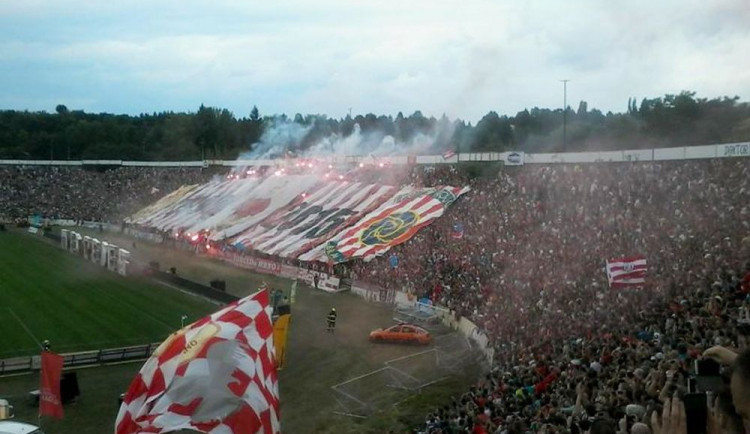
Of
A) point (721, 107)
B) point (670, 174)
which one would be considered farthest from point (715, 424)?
point (721, 107)

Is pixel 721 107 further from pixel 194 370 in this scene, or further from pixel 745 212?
pixel 194 370

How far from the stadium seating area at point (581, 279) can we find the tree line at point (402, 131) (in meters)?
20.0

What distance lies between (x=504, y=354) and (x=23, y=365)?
14.4 metres

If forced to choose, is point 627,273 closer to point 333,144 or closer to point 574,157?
point 574,157

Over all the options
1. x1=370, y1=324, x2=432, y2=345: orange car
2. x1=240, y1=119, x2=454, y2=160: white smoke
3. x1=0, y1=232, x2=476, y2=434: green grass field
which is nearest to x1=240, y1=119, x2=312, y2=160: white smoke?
x1=240, y1=119, x2=454, y2=160: white smoke

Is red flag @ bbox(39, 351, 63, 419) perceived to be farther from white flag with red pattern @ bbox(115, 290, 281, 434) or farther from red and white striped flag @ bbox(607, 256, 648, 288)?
red and white striped flag @ bbox(607, 256, 648, 288)

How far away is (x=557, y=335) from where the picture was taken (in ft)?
65.8

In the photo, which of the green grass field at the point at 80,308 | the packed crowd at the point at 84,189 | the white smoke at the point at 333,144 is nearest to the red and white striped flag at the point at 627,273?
the green grass field at the point at 80,308

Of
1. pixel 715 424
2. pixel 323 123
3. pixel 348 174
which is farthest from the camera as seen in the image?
pixel 323 123

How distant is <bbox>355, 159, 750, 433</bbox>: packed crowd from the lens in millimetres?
14249

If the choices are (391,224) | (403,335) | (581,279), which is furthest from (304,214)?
(581,279)

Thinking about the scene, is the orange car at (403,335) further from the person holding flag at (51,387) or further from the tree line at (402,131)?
the tree line at (402,131)

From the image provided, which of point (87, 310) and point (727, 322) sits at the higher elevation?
point (727, 322)

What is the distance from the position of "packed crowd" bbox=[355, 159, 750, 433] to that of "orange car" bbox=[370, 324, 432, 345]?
6.73 ft
